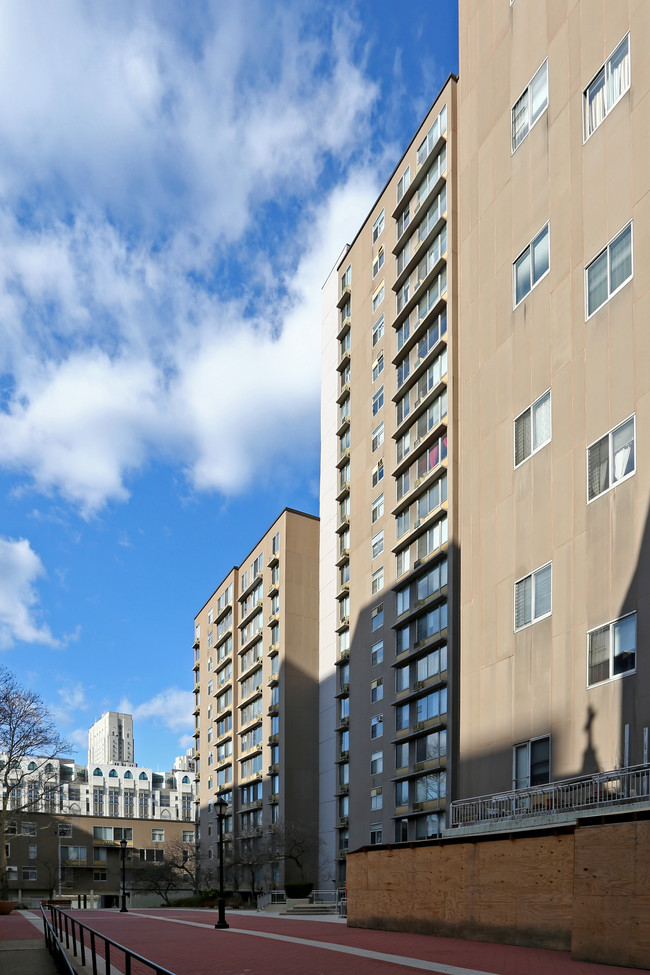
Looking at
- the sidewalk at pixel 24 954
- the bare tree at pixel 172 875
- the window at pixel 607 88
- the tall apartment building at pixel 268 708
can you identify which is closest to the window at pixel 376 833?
the tall apartment building at pixel 268 708

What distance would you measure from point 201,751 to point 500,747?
81851 mm

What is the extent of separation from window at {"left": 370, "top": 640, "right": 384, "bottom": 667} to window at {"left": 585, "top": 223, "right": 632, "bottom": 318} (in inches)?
1446

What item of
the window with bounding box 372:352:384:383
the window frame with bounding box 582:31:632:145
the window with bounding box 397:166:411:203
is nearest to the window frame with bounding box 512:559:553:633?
the window frame with bounding box 582:31:632:145

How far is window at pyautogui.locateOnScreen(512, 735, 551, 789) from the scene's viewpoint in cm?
2884

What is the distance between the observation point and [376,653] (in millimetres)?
63062

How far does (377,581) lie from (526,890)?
142ft

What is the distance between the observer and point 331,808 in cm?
7144

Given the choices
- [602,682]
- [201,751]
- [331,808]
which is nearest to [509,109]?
[602,682]

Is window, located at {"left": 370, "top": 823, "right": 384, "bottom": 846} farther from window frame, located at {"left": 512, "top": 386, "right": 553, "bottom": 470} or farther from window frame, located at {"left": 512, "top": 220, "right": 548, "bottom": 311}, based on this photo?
window frame, located at {"left": 512, "top": 220, "right": 548, "bottom": 311}

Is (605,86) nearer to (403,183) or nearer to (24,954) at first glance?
(24,954)

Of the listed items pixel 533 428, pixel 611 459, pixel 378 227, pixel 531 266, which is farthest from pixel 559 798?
pixel 378 227

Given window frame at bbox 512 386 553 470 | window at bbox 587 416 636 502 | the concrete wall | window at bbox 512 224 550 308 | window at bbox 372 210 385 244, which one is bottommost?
the concrete wall

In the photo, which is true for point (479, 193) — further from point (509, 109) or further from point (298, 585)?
point (298, 585)

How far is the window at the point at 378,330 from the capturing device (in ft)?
219
